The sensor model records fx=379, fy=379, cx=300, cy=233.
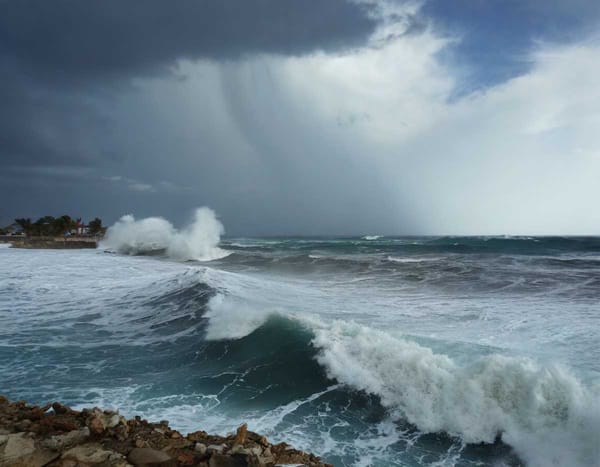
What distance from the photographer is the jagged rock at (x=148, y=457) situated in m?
3.09

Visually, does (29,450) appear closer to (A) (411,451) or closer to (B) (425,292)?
(A) (411,451)

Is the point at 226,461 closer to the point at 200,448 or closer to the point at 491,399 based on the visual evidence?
the point at 200,448

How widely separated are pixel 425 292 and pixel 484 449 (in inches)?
409

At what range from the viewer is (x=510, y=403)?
5.42m

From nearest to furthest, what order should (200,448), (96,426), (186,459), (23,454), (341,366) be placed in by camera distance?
(23,454) → (186,459) → (200,448) → (96,426) → (341,366)

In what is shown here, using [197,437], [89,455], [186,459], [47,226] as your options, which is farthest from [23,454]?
[47,226]

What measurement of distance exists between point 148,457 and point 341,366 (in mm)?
4496

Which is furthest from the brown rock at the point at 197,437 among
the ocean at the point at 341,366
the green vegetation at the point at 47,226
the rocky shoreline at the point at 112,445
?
the green vegetation at the point at 47,226

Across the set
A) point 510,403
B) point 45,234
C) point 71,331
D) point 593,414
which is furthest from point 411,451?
point 45,234

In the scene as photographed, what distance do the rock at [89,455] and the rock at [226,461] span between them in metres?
0.78

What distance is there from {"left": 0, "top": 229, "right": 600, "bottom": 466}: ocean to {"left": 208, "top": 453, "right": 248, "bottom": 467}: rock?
1.73m

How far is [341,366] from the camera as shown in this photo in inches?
279

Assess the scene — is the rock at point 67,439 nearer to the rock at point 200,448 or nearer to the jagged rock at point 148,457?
the jagged rock at point 148,457

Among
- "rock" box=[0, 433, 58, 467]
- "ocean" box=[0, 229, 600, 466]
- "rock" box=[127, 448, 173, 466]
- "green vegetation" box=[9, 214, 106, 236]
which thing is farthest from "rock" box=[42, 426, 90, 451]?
"green vegetation" box=[9, 214, 106, 236]
